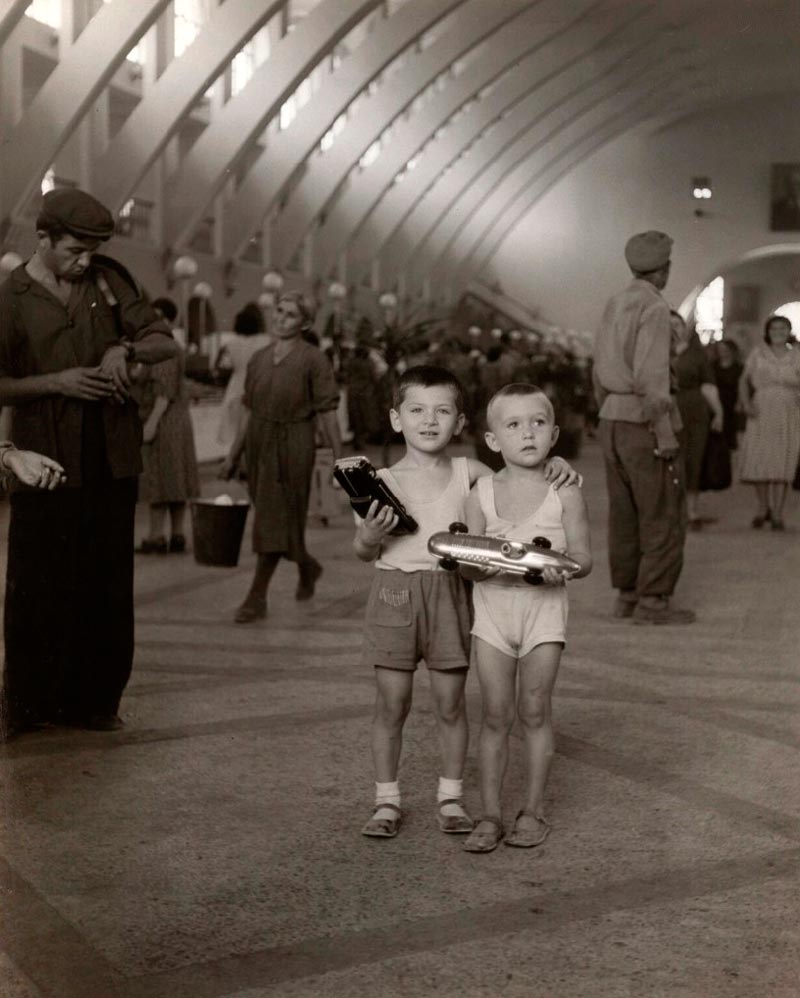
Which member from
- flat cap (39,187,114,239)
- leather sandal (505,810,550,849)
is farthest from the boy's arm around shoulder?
flat cap (39,187,114,239)

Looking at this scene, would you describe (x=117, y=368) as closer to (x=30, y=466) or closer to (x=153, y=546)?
(x=30, y=466)

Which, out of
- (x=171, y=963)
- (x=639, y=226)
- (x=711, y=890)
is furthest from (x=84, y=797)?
(x=639, y=226)

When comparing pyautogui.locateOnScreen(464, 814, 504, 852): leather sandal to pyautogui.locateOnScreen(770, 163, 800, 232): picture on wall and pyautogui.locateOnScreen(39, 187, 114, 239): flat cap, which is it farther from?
pyautogui.locateOnScreen(770, 163, 800, 232): picture on wall

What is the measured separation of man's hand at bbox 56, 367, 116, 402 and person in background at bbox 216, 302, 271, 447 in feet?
13.7

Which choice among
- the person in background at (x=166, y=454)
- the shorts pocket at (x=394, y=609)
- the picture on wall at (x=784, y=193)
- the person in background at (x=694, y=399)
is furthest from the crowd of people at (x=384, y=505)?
the picture on wall at (x=784, y=193)

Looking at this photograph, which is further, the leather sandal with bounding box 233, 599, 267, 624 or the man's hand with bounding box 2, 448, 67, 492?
the leather sandal with bounding box 233, 599, 267, 624

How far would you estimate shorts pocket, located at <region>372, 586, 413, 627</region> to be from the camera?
3877 mm

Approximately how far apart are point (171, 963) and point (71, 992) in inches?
8.5

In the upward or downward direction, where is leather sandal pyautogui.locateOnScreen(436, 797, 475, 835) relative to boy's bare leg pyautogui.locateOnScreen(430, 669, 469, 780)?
downward

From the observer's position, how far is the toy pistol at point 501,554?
139 inches

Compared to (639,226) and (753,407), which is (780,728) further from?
(639,226)

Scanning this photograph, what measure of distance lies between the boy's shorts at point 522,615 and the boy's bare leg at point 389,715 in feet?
0.81

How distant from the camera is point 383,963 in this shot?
307 centimetres

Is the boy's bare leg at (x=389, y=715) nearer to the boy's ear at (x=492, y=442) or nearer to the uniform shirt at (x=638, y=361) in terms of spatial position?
the boy's ear at (x=492, y=442)
